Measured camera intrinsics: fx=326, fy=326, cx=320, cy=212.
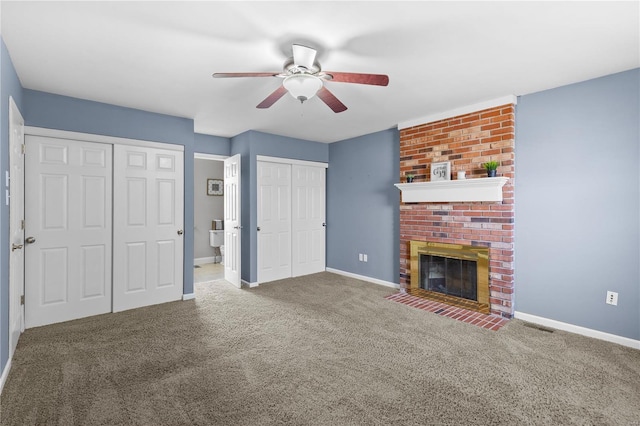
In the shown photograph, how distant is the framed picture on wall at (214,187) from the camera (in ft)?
23.4

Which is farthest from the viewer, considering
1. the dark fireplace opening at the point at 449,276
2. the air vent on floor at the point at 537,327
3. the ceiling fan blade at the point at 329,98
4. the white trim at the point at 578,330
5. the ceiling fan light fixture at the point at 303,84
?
the dark fireplace opening at the point at 449,276

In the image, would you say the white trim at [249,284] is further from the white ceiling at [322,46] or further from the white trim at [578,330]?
the white trim at [578,330]

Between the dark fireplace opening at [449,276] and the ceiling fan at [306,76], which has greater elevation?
the ceiling fan at [306,76]

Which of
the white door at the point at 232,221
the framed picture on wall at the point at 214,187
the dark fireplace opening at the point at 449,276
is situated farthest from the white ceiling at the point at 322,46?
the framed picture on wall at the point at 214,187

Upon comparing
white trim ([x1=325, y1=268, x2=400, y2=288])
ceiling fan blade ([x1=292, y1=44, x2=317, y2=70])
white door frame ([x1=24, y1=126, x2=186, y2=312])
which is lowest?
white trim ([x1=325, y1=268, x2=400, y2=288])

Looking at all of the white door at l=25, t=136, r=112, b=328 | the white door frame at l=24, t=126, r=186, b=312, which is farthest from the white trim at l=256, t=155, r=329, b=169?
the white door at l=25, t=136, r=112, b=328

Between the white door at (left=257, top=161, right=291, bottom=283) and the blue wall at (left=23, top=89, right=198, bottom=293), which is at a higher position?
the blue wall at (left=23, top=89, right=198, bottom=293)

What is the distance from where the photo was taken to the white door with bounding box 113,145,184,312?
374cm

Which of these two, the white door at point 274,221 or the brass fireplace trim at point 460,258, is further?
the white door at point 274,221

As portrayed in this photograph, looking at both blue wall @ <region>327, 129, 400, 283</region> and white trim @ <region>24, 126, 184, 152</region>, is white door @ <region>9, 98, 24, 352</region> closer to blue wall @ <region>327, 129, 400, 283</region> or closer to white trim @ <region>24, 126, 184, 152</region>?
white trim @ <region>24, 126, 184, 152</region>

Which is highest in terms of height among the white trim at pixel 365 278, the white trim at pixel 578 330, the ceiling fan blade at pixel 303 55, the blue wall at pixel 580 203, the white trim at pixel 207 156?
the ceiling fan blade at pixel 303 55

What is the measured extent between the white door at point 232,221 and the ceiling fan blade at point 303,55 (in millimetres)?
2848

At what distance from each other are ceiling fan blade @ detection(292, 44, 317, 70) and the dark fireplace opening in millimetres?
2903

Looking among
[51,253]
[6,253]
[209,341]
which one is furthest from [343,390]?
[51,253]
